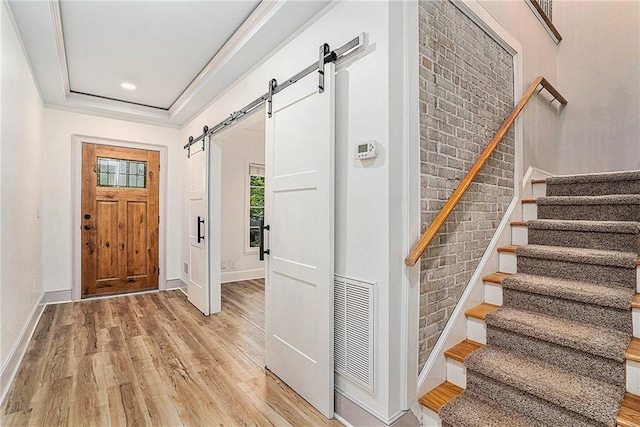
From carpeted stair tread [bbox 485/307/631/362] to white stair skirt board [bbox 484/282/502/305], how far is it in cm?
16

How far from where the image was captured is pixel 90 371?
2428 millimetres

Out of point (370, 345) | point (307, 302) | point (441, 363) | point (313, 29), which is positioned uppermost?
point (313, 29)

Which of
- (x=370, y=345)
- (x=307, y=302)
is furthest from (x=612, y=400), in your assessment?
(x=307, y=302)

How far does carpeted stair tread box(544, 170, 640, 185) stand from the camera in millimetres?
2482

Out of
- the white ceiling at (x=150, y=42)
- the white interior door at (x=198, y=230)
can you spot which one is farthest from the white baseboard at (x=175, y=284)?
the white ceiling at (x=150, y=42)

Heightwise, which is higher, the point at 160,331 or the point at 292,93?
the point at 292,93

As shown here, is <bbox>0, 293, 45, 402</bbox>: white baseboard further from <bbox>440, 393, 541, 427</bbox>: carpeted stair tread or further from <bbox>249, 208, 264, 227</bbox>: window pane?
<bbox>249, 208, 264, 227</bbox>: window pane

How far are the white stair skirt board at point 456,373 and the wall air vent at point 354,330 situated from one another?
1.94 feet

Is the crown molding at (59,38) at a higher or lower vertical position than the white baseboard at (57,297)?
higher

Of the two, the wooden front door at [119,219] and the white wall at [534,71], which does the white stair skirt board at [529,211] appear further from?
the wooden front door at [119,219]

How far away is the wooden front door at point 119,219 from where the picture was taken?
4469mm

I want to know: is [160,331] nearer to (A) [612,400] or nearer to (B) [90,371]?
(B) [90,371]

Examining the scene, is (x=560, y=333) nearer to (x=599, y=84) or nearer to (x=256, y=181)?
(x=599, y=84)

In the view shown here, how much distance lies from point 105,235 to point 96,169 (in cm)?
96
